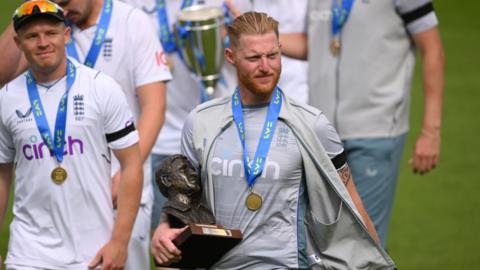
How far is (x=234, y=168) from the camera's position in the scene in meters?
6.25

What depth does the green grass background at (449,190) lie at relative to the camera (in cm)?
1070

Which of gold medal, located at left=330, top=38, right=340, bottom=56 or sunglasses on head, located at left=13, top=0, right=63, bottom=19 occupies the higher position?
sunglasses on head, located at left=13, top=0, right=63, bottom=19

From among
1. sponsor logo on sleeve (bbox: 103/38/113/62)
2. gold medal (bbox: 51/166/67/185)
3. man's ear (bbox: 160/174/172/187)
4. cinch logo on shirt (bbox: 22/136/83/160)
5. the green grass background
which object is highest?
sponsor logo on sleeve (bbox: 103/38/113/62)

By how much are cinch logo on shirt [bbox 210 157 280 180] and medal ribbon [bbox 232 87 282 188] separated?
0.09 feet

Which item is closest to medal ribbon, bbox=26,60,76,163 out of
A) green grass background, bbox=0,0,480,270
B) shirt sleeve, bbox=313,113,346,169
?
shirt sleeve, bbox=313,113,346,169

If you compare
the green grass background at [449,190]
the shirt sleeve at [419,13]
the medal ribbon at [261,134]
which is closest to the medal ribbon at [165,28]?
the shirt sleeve at [419,13]

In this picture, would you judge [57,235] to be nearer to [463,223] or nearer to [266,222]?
[266,222]

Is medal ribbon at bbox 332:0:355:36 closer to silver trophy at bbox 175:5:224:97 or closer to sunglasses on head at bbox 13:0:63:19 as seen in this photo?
silver trophy at bbox 175:5:224:97

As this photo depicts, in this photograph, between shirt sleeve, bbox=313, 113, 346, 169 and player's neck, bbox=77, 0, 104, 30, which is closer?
shirt sleeve, bbox=313, 113, 346, 169

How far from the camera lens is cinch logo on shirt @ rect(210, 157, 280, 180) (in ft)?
20.4

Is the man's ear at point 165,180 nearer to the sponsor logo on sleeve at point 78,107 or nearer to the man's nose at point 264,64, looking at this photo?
the man's nose at point 264,64

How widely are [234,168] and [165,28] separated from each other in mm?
3086

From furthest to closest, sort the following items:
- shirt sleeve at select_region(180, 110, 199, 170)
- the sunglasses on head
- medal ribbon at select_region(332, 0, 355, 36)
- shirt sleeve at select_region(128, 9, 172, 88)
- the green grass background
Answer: the green grass background
medal ribbon at select_region(332, 0, 355, 36)
shirt sleeve at select_region(128, 9, 172, 88)
the sunglasses on head
shirt sleeve at select_region(180, 110, 199, 170)

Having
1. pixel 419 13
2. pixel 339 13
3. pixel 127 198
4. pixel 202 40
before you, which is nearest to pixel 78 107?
pixel 127 198
